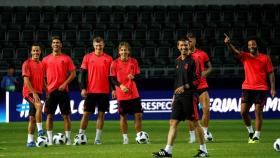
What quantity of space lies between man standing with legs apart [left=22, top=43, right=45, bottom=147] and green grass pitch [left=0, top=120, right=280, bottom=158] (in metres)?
0.47

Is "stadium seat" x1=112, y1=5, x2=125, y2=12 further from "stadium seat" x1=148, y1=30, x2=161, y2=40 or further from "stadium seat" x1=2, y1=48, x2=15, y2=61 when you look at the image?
"stadium seat" x1=2, y1=48, x2=15, y2=61

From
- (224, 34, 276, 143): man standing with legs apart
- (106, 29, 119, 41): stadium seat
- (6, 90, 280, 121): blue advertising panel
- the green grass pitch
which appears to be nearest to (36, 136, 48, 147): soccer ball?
the green grass pitch

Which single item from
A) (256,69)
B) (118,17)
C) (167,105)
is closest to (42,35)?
(118,17)

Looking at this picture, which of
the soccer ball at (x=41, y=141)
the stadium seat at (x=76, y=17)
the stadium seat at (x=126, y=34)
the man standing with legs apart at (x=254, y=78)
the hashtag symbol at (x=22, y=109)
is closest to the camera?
the soccer ball at (x=41, y=141)

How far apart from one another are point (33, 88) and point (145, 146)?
2824 mm

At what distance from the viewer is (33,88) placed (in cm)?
1722

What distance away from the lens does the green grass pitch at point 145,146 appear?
1415 centimetres

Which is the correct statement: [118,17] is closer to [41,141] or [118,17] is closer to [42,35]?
[42,35]

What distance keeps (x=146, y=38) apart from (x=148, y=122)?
28.5ft

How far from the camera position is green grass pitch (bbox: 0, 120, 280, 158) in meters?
14.1

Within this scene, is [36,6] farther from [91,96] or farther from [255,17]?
[91,96]

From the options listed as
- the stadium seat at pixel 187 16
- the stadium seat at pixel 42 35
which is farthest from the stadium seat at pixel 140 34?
the stadium seat at pixel 42 35

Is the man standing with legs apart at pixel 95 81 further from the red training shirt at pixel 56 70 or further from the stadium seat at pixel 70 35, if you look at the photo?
the stadium seat at pixel 70 35

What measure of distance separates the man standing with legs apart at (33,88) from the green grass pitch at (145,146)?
473 mm
